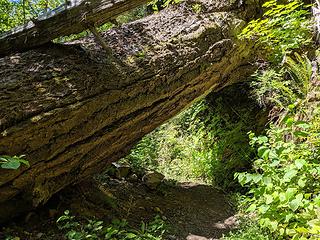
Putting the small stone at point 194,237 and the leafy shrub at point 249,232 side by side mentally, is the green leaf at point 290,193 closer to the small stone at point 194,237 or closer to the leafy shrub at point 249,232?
the leafy shrub at point 249,232

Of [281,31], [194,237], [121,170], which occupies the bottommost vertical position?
[194,237]

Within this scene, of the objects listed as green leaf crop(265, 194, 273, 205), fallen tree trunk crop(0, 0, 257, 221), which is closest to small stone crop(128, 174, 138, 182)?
fallen tree trunk crop(0, 0, 257, 221)

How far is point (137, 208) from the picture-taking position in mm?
4914

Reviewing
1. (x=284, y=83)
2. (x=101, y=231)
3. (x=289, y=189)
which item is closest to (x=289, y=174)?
(x=289, y=189)

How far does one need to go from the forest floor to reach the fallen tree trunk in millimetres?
280

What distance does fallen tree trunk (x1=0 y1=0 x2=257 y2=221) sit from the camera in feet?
11.6

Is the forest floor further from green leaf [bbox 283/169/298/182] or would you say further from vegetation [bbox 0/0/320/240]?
green leaf [bbox 283/169/298/182]

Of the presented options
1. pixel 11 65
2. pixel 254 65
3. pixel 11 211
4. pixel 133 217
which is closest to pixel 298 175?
pixel 133 217

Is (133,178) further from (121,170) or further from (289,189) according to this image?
(289,189)

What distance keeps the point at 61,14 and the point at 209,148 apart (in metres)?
4.45

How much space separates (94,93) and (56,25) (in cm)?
97

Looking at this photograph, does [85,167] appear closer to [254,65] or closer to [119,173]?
[119,173]

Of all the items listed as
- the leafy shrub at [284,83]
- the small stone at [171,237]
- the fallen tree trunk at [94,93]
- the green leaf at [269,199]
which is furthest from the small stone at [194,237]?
the leafy shrub at [284,83]

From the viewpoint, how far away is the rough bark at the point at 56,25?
4.08 meters
